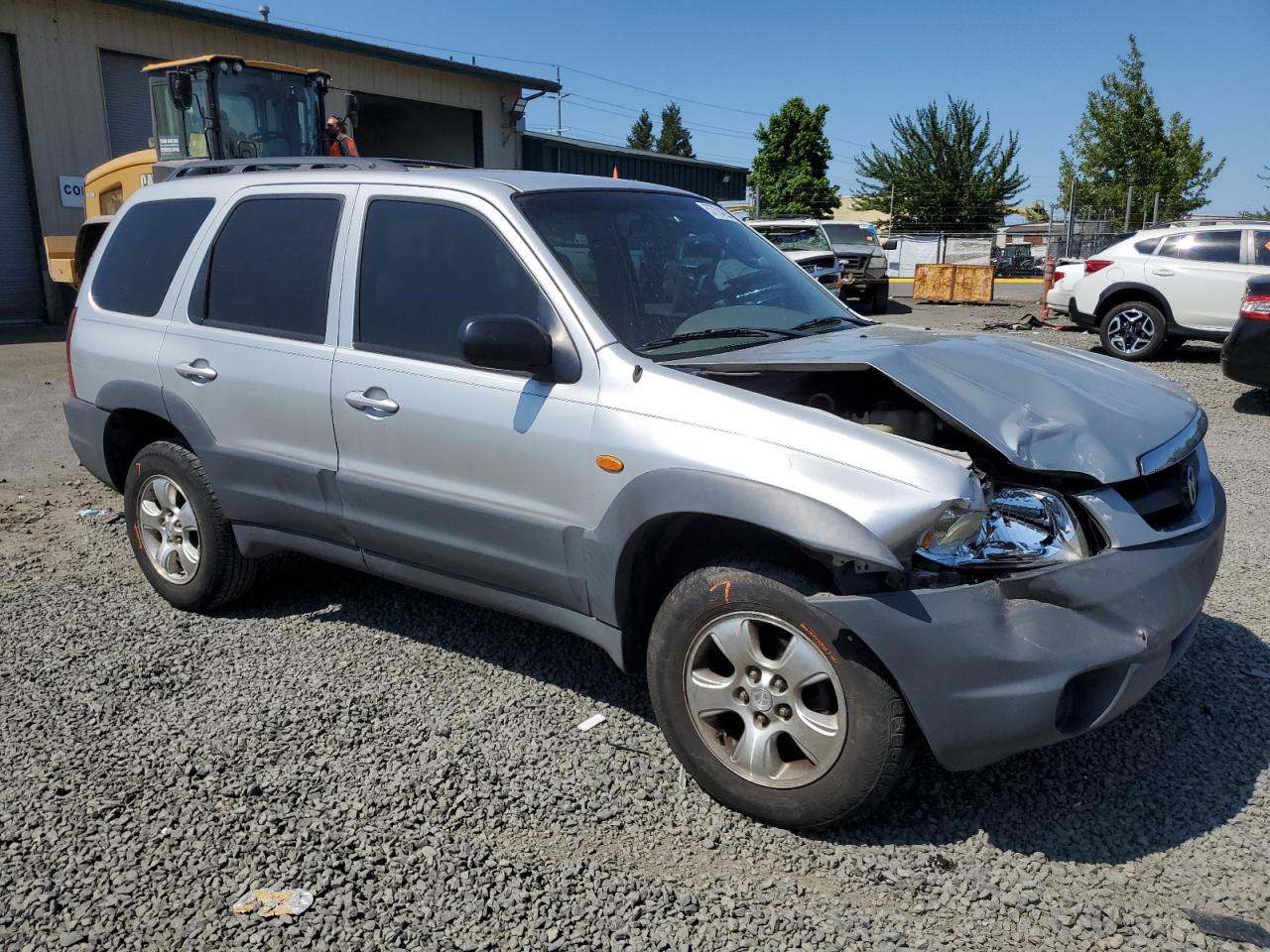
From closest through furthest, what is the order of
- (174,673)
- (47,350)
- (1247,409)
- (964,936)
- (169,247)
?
(964,936) < (174,673) < (169,247) < (1247,409) < (47,350)

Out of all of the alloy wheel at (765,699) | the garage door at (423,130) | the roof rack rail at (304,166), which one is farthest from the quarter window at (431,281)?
the garage door at (423,130)

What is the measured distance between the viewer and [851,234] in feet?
65.4

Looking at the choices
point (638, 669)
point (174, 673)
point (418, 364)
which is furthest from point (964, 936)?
point (174, 673)

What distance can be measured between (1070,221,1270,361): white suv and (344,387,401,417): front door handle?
452 inches

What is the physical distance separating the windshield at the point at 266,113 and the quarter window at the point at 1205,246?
11.0m

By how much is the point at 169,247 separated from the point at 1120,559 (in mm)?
4109

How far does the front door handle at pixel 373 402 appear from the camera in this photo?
3674 millimetres

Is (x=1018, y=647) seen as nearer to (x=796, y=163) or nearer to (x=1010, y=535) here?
(x=1010, y=535)

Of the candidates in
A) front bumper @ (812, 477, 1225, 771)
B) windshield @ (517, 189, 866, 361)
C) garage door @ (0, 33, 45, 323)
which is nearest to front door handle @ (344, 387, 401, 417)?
windshield @ (517, 189, 866, 361)

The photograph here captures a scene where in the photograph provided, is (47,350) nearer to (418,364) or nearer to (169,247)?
(169,247)

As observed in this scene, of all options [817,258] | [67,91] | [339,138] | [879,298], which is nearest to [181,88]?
[339,138]

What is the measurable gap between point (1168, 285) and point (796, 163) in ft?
112

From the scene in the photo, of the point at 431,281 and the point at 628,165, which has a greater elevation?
the point at 628,165

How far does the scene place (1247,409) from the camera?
380 inches
